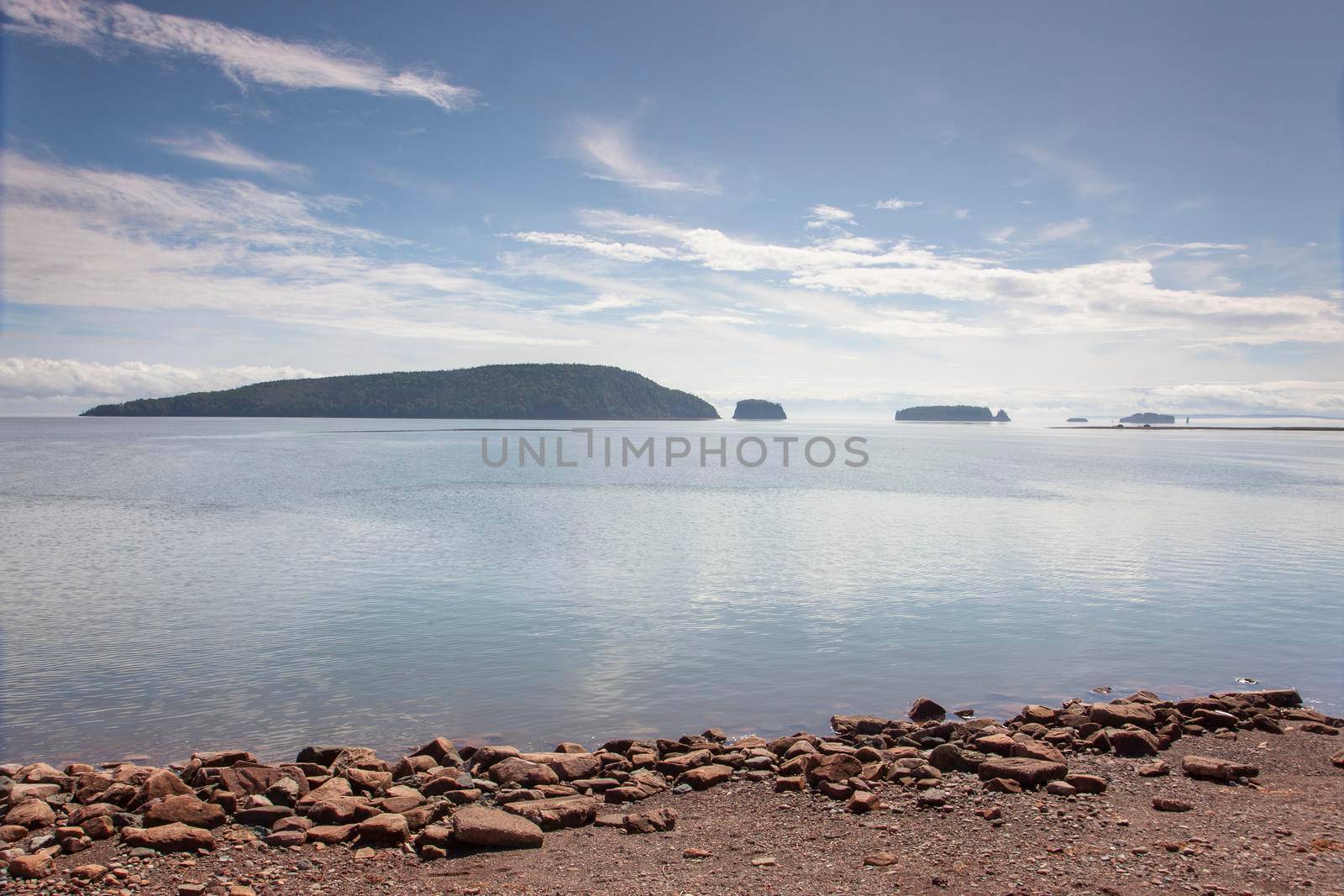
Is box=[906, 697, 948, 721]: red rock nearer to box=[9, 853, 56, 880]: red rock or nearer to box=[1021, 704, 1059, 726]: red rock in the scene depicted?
box=[1021, 704, 1059, 726]: red rock

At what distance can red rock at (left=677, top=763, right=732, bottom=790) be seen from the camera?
932cm

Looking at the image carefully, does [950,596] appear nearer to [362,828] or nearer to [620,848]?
[620,848]

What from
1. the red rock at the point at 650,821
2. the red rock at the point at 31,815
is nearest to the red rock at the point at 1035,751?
the red rock at the point at 650,821

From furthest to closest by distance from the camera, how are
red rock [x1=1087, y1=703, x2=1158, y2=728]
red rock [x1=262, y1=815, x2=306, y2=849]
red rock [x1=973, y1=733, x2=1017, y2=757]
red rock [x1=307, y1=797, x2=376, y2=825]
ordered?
red rock [x1=1087, y1=703, x2=1158, y2=728] → red rock [x1=973, y1=733, x2=1017, y2=757] → red rock [x1=307, y1=797, x2=376, y2=825] → red rock [x1=262, y1=815, x2=306, y2=849]

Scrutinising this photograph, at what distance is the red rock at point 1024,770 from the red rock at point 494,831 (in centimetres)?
484

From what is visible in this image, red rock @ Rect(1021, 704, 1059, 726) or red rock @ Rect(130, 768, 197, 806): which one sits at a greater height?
red rock @ Rect(130, 768, 197, 806)

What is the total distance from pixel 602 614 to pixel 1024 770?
35.2 feet

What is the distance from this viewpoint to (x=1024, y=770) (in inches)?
358

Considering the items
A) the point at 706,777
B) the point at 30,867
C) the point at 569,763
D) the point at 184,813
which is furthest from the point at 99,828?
the point at 706,777

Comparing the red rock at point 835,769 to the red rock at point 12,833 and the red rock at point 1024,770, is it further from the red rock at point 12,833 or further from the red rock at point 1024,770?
the red rock at point 12,833

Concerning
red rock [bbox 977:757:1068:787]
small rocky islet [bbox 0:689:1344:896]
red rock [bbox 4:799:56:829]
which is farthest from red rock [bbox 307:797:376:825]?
red rock [bbox 977:757:1068:787]

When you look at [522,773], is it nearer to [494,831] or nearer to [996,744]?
[494,831]

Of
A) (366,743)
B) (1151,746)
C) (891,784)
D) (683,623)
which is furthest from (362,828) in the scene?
(683,623)

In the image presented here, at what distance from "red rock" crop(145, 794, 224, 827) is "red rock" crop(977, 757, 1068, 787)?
25.5 feet
